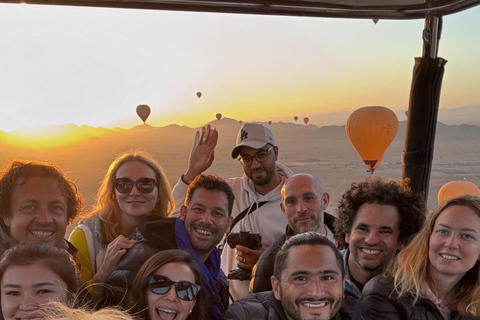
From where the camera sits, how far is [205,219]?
2129 mm

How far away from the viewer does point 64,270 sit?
61.8 inches

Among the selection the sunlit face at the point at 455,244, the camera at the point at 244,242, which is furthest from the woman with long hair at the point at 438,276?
the camera at the point at 244,242

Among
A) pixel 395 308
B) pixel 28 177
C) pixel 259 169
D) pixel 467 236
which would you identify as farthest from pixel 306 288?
pixel 259 169

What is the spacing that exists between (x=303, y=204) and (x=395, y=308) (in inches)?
26.2

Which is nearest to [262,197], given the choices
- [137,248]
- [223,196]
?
[223,196]

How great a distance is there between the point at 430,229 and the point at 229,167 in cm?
2865

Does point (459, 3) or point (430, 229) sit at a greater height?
point (459, 3)

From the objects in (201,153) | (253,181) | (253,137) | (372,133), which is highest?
(372,133)

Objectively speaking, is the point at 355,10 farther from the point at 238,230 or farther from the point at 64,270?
the point at 64,270

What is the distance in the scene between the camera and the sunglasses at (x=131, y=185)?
2.26 meters

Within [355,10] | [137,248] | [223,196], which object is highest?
[355,10]

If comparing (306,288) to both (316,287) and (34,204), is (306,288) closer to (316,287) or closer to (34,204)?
(316,287)

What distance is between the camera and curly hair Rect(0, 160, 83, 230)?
1.92 m

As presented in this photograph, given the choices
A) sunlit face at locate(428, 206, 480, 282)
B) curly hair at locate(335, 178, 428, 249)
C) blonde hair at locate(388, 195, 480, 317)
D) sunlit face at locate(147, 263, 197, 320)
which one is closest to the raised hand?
curly hair at locate(335, 178, 428, 249)
